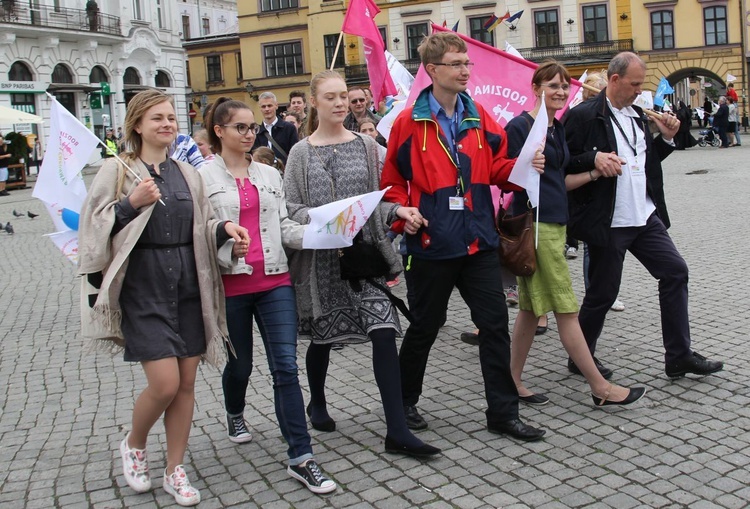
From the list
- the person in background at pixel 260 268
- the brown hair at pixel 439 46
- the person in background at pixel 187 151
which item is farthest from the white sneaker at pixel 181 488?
the person in background at pixel 187 151

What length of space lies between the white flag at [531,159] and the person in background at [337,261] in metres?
0.65

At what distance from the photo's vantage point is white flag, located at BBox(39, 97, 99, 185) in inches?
160

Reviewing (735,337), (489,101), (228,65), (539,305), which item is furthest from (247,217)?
(228,65)

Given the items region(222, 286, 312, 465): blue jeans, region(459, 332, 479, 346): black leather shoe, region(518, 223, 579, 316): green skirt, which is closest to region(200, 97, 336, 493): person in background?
region(222, 286, 312, 465): blue jeans

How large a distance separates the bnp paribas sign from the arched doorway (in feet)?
3.20

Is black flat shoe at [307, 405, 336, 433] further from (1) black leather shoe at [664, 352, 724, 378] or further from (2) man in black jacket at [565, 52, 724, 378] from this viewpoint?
(1) black leather shoe at [664, 352, 724, 378]

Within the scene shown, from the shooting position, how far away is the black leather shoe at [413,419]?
4781 millimetres

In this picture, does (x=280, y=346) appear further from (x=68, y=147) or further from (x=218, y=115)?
(x=68, y=147)

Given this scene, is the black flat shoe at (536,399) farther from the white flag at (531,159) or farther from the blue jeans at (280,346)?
the blue jeans at (280,346)

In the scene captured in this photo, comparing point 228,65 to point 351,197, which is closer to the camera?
point 351,197

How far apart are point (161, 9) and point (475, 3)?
62.3 ft

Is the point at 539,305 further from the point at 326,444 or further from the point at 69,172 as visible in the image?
the point at 69,172

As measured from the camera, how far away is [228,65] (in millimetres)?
63375

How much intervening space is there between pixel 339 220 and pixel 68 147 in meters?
1.29
